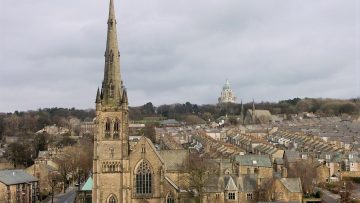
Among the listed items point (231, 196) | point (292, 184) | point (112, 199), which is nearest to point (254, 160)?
point (292, 184)

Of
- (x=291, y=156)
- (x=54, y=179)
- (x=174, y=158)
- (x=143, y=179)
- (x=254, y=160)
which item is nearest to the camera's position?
(x=143, y=179)

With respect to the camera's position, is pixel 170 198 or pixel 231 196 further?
pixel 231 196

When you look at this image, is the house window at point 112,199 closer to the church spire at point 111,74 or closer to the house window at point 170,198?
the house window at point 170,198

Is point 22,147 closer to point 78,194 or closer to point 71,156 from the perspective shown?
point 71,156

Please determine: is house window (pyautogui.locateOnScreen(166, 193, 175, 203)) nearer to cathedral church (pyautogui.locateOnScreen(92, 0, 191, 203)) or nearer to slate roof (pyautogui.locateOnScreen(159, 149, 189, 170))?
cathedral church (pyautogui.locateOnScreen(92, 0, 191, 203))

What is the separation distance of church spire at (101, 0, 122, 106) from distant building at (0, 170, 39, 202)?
99.7 ft

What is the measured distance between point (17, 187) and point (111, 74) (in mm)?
34181

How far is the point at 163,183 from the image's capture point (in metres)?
62.0

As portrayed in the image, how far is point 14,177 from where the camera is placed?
86938 millimetres

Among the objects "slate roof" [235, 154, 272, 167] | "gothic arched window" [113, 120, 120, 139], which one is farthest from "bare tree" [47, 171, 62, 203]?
"gothic arched window" [113, 120, 120, 139]

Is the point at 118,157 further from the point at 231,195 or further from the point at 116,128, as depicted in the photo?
the point at 231,195

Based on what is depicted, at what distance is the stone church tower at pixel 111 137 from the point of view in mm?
61156

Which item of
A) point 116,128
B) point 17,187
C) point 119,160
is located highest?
point 116,128

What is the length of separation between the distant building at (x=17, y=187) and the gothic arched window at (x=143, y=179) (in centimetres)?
2909
